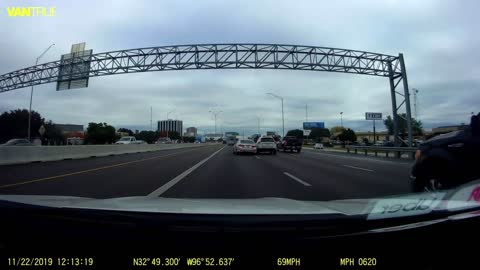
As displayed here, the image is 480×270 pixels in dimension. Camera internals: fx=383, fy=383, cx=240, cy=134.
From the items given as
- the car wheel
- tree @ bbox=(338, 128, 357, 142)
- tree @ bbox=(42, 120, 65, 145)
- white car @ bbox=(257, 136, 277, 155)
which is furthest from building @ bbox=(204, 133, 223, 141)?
the car wheel

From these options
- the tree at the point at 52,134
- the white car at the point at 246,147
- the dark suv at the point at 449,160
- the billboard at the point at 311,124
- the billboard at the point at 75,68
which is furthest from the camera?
the billboard at the point at 311,124

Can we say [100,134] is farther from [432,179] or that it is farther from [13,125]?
[432,179]

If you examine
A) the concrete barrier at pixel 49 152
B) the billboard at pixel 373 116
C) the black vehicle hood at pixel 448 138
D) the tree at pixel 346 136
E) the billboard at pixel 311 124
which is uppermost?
the billboard at pixel 311 124

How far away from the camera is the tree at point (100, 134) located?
333ft

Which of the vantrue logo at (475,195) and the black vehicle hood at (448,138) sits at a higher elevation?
the black vehicle hood at (448,138)

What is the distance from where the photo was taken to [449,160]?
5.65 m

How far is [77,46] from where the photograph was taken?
34.3m

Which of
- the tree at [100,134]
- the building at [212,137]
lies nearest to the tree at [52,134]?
the tree at [100,134]

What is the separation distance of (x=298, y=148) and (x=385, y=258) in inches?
1632

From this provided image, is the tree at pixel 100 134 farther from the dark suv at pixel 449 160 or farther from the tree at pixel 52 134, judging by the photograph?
the dark suv at pixel 449 160

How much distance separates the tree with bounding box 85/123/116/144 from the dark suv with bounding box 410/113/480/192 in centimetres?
9623

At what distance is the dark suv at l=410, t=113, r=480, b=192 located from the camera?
17.7ft

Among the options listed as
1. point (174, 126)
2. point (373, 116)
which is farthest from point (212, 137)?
point (373, 116)

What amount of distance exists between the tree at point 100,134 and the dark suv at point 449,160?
9623cm
